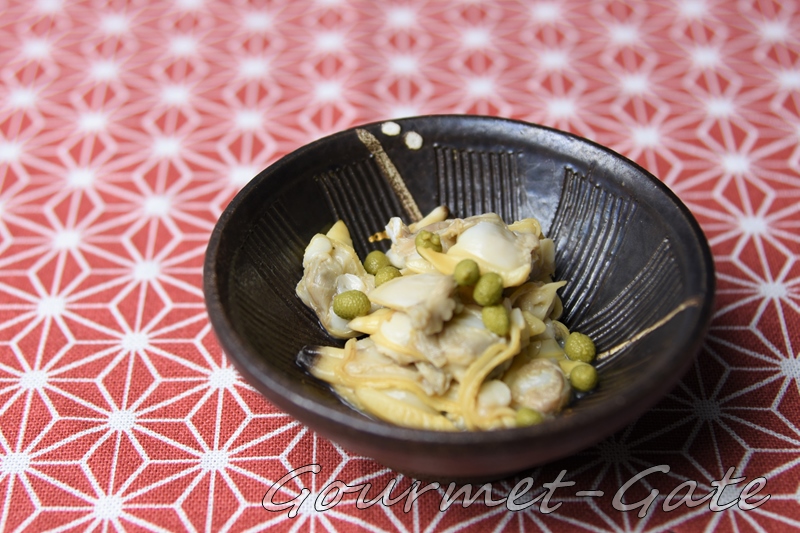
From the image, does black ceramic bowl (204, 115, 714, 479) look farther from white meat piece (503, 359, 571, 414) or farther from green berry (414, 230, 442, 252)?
green berry (414, 230, 442, 252)

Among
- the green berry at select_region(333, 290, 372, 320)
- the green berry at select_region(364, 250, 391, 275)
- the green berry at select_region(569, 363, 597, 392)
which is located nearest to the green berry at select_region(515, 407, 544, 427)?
the green berry at select_region(569, 363, 597, 392)

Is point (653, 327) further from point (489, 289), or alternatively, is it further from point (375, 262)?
point (375, 262)

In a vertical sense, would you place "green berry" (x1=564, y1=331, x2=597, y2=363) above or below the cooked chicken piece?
below

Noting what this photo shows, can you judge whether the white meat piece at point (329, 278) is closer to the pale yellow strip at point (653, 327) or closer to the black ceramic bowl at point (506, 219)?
Answer: the black ceramic bowl at point (506, 219)

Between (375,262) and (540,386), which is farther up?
(375,262)

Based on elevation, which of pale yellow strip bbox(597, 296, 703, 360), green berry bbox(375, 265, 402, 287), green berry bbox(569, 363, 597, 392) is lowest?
green berry bbox(569, 363, 597, 392)

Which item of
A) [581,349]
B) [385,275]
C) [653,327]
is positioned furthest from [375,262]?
[653,327]

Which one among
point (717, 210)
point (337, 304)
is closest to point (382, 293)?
point (337, 304)

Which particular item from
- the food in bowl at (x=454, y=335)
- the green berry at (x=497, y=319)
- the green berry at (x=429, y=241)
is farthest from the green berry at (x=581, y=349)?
the green berry at (x=429, y=241)
